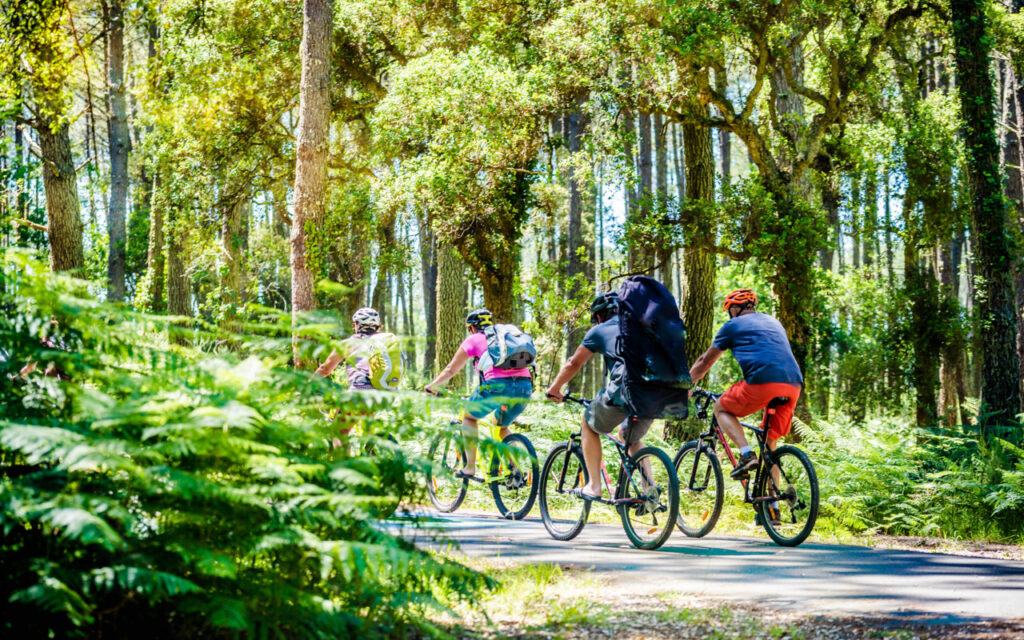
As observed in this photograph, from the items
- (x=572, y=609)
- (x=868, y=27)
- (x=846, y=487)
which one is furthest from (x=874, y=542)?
(x=868, y=27)

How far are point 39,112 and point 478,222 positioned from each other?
8.15m

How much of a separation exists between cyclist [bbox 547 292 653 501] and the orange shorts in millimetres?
Answer: 833

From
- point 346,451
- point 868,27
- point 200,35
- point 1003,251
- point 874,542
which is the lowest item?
point 874,542

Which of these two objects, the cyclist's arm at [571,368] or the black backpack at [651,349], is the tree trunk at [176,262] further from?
the black backpack at [651,349]

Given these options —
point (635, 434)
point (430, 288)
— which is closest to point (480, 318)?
point (635, 434)

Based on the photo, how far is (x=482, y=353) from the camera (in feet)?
32.5

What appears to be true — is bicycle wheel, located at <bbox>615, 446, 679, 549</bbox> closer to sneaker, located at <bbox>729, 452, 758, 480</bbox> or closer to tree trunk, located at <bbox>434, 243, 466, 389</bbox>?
sneaker, located at <bbox>729, 452, 758, 480</bbox>

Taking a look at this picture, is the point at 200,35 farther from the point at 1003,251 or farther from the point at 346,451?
the point at 346,451

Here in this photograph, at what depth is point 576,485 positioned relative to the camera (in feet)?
28.6

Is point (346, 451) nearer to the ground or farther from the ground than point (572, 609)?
farther from the ground

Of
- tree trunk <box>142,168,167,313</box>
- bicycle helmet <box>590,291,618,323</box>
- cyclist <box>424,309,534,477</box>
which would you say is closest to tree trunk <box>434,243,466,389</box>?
tree trunk <box>142,168,167,313</box>

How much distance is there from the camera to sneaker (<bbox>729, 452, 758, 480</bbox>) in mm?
8227

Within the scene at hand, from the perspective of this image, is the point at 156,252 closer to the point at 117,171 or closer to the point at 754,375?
the point at 117,171

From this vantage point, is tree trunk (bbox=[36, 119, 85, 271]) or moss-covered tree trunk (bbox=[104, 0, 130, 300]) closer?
tree trunk (bbox=[36, 119, 85, 271])
